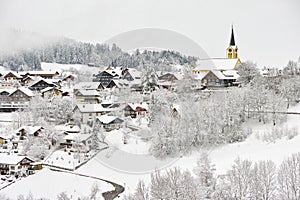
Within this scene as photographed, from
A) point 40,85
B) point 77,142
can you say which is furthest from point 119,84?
point 77,142

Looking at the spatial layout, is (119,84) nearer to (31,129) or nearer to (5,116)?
(5,116)

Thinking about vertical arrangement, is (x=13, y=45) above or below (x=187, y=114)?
above

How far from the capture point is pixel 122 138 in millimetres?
21047

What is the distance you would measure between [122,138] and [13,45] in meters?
53.6

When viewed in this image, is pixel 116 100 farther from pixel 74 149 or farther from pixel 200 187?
pixel 200 187

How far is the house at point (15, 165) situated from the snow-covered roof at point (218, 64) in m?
17.7

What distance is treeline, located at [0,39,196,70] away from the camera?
5166cm

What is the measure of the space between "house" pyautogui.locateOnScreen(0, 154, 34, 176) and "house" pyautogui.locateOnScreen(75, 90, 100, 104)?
29.9 ft

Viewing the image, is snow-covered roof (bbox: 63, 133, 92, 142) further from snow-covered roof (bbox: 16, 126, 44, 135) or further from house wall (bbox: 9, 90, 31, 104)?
house wall (bbox: 9, 90, 31, 104)

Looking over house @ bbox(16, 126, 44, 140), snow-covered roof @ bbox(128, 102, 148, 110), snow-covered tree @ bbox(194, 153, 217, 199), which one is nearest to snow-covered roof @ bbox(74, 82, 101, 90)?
snow-covered roof @ bbox(128, 102, 148, 110)

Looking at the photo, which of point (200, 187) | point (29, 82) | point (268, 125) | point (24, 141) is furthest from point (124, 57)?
point (200, 187)

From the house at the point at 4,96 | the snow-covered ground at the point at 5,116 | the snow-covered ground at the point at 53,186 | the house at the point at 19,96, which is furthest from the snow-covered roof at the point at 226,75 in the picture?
the house at the point at 4,96

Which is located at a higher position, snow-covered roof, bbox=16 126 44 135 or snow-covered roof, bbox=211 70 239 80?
snow-covered roof, bbox=211 70 239 80

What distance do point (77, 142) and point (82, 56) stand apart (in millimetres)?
42174
